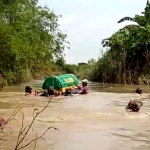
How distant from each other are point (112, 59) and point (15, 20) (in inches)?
571

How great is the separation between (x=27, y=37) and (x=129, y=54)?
528 inches

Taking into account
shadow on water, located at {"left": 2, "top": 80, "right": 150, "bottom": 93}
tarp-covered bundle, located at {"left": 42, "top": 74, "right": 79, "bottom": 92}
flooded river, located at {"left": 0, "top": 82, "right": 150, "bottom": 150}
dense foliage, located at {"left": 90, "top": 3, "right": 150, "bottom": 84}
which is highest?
dense foliage, located at {"left": 90, "top": 3, "right": 150, "bottom": 84}

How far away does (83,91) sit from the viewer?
76.5 ft

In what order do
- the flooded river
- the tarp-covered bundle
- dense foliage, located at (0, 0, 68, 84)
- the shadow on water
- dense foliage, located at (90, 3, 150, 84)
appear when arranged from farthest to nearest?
dense foliage, located at (90, 3, 150, 84)
the shadow on water
the tarp-covered bundle
dense foliage, located at (0, 0, 68, 84)
the flooded river

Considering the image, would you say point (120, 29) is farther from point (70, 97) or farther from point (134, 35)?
point (70, 97)

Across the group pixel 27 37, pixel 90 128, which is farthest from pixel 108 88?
pixel 90 128

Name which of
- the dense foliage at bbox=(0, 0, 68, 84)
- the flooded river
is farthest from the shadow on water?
the flooded river

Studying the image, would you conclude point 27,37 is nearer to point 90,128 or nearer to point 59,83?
point 59,83

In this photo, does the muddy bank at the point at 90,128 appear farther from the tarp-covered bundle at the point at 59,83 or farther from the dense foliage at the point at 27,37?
the tarp-covered bundle at the point at 59,83

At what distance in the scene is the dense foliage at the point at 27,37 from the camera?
19891 millimetres

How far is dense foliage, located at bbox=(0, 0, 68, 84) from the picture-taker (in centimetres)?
Result: 1989

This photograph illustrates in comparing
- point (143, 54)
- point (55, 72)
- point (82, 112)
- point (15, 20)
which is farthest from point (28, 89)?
point (55, 72)

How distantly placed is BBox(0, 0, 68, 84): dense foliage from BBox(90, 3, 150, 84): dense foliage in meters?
4.92

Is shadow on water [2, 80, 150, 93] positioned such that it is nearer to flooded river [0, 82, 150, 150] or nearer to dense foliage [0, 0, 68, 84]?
dense foliage [0, 0, 68, 84]
